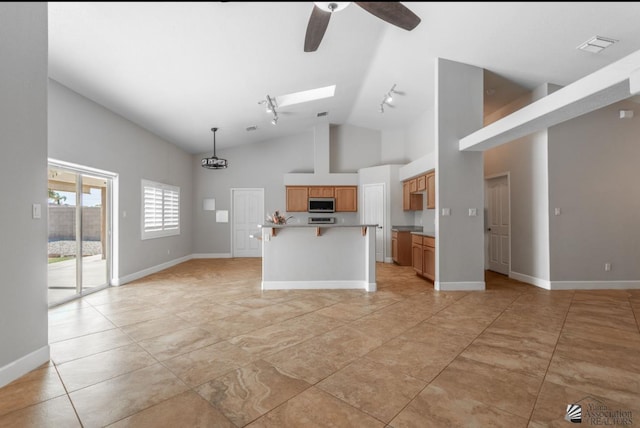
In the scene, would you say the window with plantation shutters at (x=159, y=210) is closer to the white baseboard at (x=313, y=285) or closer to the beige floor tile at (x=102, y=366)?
the white baseboard at (x=313, y=285)

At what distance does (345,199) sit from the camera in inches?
315

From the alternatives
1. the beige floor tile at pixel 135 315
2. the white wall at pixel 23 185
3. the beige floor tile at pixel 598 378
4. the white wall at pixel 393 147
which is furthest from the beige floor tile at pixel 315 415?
the white wall at pixel 393 147

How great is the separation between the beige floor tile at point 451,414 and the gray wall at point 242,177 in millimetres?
6903

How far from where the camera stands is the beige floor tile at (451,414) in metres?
1.59

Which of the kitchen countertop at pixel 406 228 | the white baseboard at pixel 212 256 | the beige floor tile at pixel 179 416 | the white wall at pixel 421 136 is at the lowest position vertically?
the beige floor tile at pixel 179 416

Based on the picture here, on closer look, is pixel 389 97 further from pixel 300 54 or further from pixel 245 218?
pixel 245 218

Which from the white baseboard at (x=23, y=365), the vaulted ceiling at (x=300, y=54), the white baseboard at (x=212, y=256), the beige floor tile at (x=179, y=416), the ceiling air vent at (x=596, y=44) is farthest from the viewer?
the white baseboard at (x=212, y=256)

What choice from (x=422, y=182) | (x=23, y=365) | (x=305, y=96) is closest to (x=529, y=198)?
(x=422, y=182)

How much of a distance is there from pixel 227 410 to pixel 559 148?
5724 mm

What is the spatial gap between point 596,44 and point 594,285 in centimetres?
356

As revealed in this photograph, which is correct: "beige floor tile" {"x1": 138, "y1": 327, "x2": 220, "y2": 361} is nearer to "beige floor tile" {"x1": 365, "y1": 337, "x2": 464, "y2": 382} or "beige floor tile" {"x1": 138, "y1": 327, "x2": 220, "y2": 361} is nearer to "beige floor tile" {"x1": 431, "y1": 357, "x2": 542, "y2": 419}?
"beige floor tile" {"x1": 365, "y1": 337, "x2": 464, "y2": 382}

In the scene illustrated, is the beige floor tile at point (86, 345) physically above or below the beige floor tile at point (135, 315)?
above

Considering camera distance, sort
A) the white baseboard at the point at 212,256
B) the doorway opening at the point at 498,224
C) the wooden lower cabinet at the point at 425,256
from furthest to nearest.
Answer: the white baseboard at the point at 212,256
the doorway opening at the point at 498,224
the wooden lower cabinet at the point at 425,256

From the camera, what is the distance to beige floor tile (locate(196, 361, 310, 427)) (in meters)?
1.70
